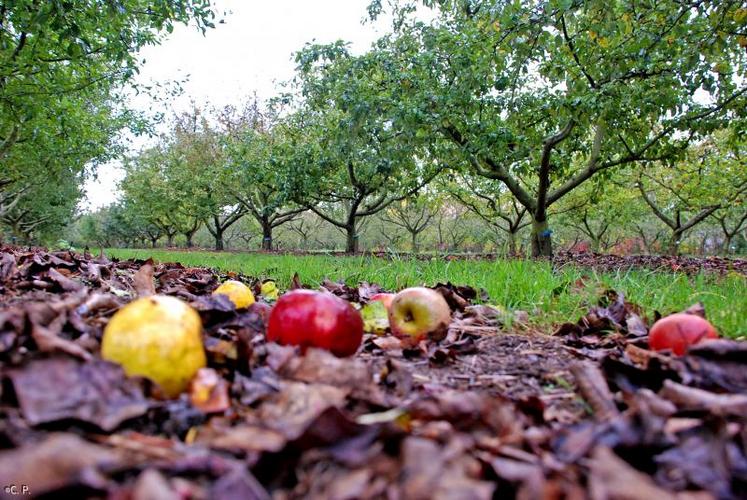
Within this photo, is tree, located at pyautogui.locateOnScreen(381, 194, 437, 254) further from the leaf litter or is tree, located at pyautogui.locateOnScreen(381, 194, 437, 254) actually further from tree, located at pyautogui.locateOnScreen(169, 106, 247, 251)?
the leaf litter

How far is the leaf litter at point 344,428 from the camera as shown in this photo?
77 centimetres

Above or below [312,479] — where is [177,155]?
above

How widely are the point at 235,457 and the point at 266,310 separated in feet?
4.77

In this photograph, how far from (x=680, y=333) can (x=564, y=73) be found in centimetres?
679

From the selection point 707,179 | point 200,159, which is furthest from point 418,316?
point 200,159

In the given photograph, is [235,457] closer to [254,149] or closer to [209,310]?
[209,310]

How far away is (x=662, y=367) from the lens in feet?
4.56

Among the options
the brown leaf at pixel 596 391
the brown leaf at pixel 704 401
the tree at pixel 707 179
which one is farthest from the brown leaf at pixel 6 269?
the tree at pixel 707 179

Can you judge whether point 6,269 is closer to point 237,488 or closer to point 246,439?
point 246,439

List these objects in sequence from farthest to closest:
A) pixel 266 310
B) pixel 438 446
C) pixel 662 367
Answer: pixel 266 310, pixel 662 367, pixel 438 446

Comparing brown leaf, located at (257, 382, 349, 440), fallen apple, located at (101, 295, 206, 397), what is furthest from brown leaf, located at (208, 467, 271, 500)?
fallen apple, located at (101, 295, 206, 397)

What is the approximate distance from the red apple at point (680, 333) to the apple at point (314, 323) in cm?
123

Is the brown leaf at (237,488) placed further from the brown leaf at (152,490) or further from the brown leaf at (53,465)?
the brown leaf at (53,465)

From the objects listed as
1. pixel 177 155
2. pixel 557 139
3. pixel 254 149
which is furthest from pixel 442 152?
pixel 177 155
